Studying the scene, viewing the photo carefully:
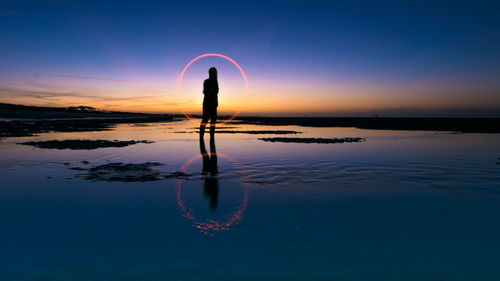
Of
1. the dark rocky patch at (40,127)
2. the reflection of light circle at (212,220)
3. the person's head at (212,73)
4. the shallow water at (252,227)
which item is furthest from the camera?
the dark rocky patch at (40,127)

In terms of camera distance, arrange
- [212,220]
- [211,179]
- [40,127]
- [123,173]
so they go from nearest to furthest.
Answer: [212,220] → [211,179] → [123,173] → [40,127]

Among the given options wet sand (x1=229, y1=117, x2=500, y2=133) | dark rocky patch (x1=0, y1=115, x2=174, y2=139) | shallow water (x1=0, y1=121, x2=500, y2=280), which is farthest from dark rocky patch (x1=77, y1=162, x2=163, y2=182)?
wet sand (x1=229, y1=117, x2=500, y2=133)

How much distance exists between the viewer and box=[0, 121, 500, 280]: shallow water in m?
3.11

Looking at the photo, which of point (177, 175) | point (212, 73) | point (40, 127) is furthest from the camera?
point (40, 127)

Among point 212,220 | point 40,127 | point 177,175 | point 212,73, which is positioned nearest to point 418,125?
point 212,73

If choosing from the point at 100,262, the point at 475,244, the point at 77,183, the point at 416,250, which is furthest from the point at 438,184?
the point at 77,183

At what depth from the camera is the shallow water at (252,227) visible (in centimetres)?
311

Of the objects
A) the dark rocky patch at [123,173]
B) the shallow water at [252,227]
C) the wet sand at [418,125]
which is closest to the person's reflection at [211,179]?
the shallow water at [252,227]

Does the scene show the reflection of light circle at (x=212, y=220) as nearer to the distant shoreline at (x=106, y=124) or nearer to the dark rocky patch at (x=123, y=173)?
the dark rocky patch at (x=123, y=173)

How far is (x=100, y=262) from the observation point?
10.5 feet

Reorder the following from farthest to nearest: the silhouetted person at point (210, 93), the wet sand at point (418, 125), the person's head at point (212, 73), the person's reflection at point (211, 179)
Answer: the wet sand at point (418, 125) < the silhouetted person at point (210, 93) < the person's head at point (212, 73) < the person's reflection at point (211, 179)

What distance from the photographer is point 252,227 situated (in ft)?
13.8

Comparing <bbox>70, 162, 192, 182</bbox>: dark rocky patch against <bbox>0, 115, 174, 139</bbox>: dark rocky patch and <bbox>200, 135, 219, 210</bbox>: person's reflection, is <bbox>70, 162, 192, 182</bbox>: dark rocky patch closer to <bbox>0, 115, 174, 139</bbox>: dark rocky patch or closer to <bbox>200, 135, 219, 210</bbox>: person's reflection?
<bbox>200, 135, 219, 210</bbox>: person's reflection

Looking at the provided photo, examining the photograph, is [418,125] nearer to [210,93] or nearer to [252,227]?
[210,93]
